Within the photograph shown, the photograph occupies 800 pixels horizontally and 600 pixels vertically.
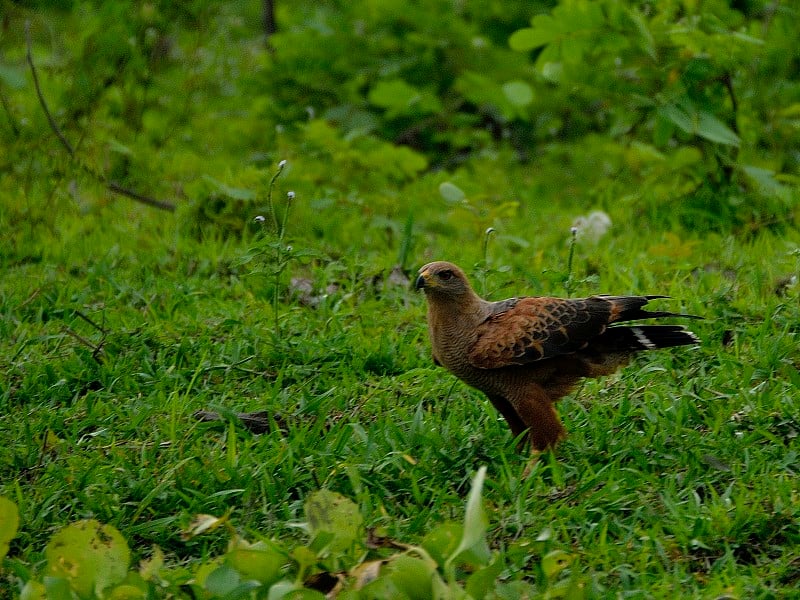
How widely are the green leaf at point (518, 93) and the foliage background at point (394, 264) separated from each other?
0.03 meters

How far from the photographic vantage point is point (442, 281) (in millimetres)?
4453

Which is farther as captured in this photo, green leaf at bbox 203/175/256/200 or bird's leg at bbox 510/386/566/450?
green leaf at bbox 203/175/256/200

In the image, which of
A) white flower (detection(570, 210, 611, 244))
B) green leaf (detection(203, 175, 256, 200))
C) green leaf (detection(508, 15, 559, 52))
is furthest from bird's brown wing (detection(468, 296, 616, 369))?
green leaf (detection(508, 15, 559, 52))

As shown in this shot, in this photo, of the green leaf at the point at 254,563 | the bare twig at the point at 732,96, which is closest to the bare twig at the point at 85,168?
the bare twig at the point at 732,96

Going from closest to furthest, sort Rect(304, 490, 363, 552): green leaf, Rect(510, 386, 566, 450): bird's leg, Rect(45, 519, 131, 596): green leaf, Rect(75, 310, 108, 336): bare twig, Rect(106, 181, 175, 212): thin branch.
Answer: Rect(45, 519, 131, 596): green leaf, Rect(304, 490, 363, 552): green leaf, Rect(510, 386, 566, 450): bird's leg, Rect(75, 310, 108, 336): bare twig, Rect(106, 181, 175, 212): thin branch

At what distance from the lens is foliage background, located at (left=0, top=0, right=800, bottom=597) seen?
3.99 metres

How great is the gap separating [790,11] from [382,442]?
4583 millimetres

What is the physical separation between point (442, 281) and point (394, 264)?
1.80 meters

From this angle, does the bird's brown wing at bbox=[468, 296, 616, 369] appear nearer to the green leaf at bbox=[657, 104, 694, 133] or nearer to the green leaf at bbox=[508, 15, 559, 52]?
the green leaf at bbox=[657, 104, 694, 133]

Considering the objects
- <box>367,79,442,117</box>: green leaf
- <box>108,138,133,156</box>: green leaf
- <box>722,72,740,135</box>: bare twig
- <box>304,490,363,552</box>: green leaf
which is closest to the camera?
<box>304,490,363,552</box>: green leaf

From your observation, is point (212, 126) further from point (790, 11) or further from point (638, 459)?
point (638, 459)

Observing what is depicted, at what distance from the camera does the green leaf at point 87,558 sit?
129 inches

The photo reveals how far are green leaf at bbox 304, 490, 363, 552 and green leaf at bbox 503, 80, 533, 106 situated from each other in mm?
4950

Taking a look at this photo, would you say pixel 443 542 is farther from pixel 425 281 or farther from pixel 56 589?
pixel 425 281
